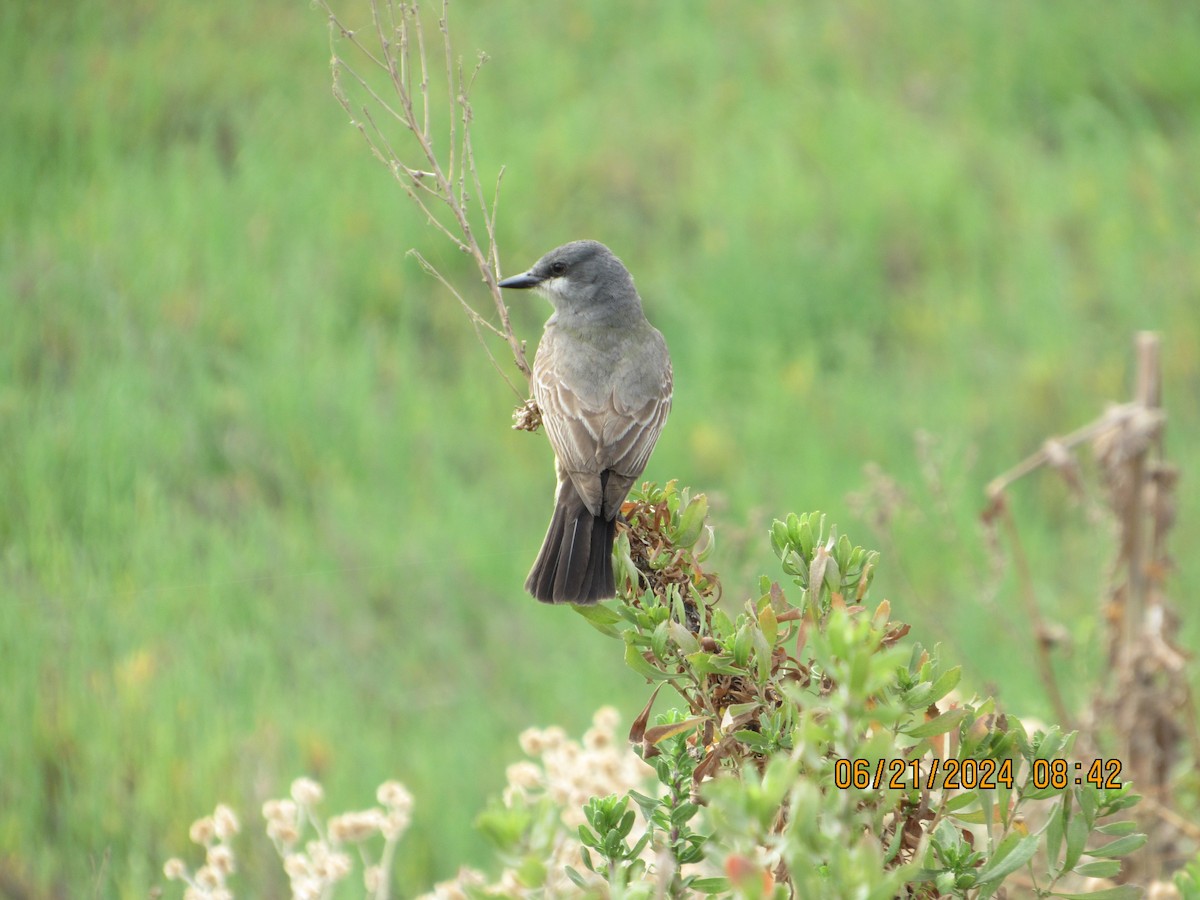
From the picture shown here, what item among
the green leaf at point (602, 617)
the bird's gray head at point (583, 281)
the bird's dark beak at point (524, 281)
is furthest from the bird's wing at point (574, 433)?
the green leaf at point (602, 617)

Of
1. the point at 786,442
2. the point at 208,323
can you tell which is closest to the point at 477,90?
the point at 208,323

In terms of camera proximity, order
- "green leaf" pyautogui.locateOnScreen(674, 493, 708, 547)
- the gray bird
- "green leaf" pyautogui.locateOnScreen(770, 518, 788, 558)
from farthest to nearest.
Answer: the gray bird < "green leaf" pyautogui.locateOnScreen(674, 493, 708, 547) < "green leaf" pyautogui.locateOnScreen(770, 518, 788, 558)

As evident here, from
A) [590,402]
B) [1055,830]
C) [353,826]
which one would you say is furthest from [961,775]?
[590,402]

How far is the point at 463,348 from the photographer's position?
23.4 ft

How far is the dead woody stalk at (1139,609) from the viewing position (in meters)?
3.64

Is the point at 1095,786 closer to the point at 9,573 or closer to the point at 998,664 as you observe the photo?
the point at 998,664

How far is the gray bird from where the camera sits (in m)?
2.76

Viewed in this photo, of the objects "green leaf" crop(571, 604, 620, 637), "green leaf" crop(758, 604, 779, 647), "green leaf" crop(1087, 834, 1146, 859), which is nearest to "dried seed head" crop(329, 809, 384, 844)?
"green leaf" crop(571, 604, 620, 637)

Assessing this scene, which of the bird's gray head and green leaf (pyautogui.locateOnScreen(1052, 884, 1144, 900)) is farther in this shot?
the bird's gray head

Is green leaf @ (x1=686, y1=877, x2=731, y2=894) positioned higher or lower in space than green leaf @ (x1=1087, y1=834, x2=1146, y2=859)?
lower

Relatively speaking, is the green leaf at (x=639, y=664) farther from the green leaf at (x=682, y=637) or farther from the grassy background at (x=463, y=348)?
the grassy background at (x=463, y=348)

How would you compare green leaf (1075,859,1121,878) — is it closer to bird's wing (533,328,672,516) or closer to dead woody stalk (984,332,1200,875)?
bird's wing (533,328,672,516)

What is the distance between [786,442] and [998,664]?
160cm

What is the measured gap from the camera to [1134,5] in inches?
379
